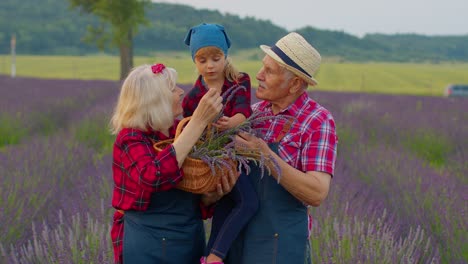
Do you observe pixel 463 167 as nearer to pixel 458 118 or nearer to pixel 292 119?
pixel 292 119

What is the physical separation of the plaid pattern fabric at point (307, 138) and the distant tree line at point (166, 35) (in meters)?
59.5

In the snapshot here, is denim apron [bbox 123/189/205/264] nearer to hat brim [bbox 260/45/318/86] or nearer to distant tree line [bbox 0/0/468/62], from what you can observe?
hat brim [bbox 260/45/318/86]

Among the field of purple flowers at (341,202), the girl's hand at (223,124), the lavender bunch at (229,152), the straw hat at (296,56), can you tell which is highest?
the straw hat at (296,56)

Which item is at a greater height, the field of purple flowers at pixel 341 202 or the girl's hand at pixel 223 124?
the girl's hand at pixel 223 124

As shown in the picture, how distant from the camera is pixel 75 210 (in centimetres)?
386

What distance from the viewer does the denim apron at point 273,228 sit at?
2281mm

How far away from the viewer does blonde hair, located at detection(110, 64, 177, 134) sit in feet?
7.22

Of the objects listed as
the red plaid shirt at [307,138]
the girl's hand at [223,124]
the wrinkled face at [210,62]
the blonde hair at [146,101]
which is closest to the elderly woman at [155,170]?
the blonde hair at [146,101]

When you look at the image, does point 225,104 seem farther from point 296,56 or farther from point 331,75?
point 331,75

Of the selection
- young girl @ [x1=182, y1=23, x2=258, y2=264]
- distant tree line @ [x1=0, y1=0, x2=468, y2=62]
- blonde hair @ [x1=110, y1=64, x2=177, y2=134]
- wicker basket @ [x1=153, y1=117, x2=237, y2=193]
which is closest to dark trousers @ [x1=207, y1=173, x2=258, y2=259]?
young girl @ [x1=182, y1=23, x2=258, y2=264]

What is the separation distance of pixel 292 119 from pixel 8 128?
8.02 m

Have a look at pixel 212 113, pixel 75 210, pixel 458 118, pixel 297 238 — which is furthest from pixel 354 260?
pixel 458 118

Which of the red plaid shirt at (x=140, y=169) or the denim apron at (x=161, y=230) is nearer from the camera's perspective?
the red plaid shirt at (x=140, y=169)

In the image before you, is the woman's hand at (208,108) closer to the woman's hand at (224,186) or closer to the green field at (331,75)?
the woman's hand at (224,186)
